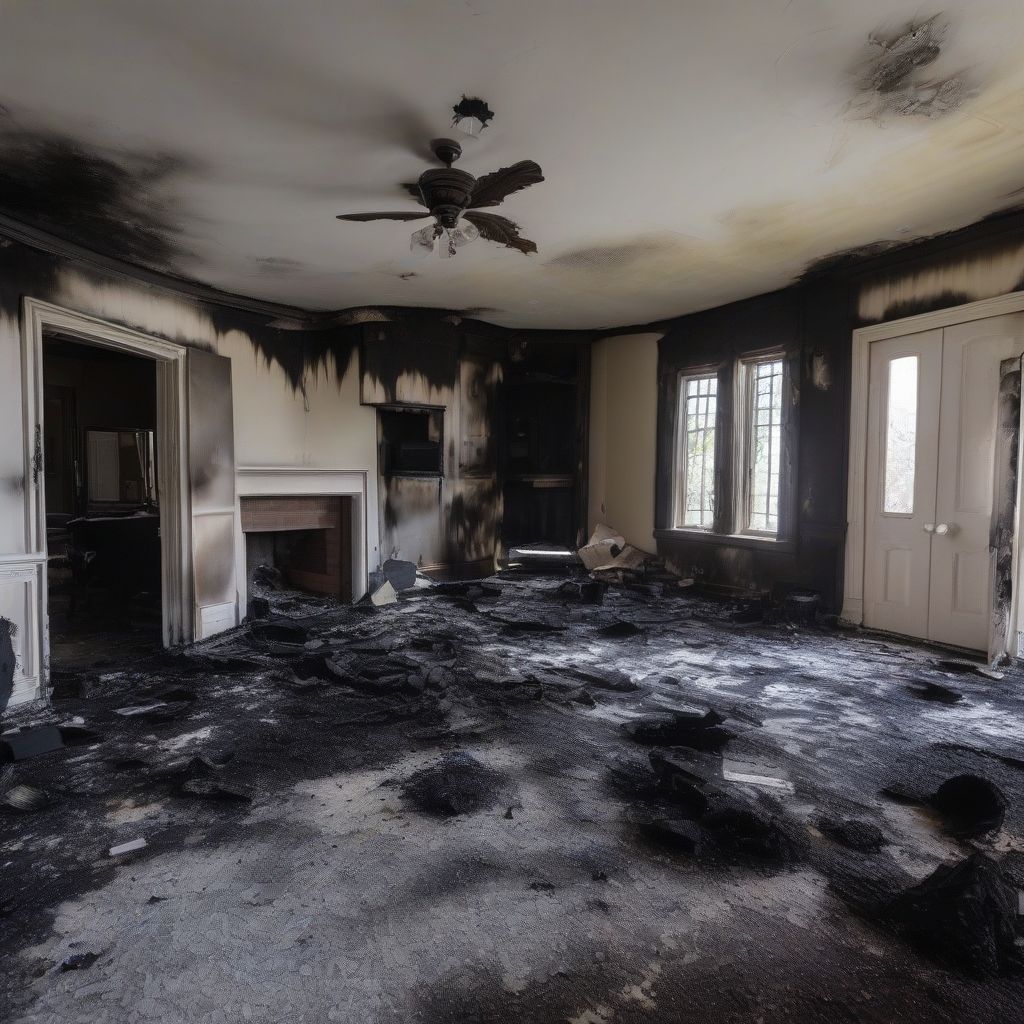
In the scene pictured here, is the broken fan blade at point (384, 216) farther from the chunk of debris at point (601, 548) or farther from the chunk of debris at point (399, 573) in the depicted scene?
the chunk of debris at point (601, 548)

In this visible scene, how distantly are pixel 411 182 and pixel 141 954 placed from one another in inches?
149

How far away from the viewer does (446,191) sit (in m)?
3.54

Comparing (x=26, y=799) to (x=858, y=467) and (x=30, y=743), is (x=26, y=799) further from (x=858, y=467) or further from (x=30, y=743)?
(x=858, y=467)

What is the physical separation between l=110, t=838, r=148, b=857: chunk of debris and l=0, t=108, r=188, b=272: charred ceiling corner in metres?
3.25

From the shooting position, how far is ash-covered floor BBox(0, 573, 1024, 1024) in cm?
170

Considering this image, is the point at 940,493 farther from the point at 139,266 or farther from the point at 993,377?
the point at 139,266

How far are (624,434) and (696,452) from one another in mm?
1045

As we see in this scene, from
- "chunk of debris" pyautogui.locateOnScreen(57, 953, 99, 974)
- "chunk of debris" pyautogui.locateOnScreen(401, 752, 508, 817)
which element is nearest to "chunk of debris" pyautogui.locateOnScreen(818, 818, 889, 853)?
"chunk of debris" pyautogui.locateOnScreen(401, 752, 508, 817)

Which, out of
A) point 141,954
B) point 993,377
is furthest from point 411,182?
point 993,377

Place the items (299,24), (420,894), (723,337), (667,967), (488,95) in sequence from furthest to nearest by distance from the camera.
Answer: (723,337) < (488,95) < (299,24) < (420,894) < (667,967)

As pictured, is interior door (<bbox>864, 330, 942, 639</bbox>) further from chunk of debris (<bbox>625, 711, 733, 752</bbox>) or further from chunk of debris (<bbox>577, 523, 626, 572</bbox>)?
chunk of debris (<bbox>577, 523, 626, 572</bbox>)

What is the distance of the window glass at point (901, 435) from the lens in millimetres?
5160

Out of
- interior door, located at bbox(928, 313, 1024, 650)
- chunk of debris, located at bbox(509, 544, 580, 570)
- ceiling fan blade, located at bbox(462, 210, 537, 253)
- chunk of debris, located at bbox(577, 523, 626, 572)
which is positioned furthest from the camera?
chunk of debris, located at bbox(509, 544, 580, 570)

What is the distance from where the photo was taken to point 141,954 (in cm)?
182
